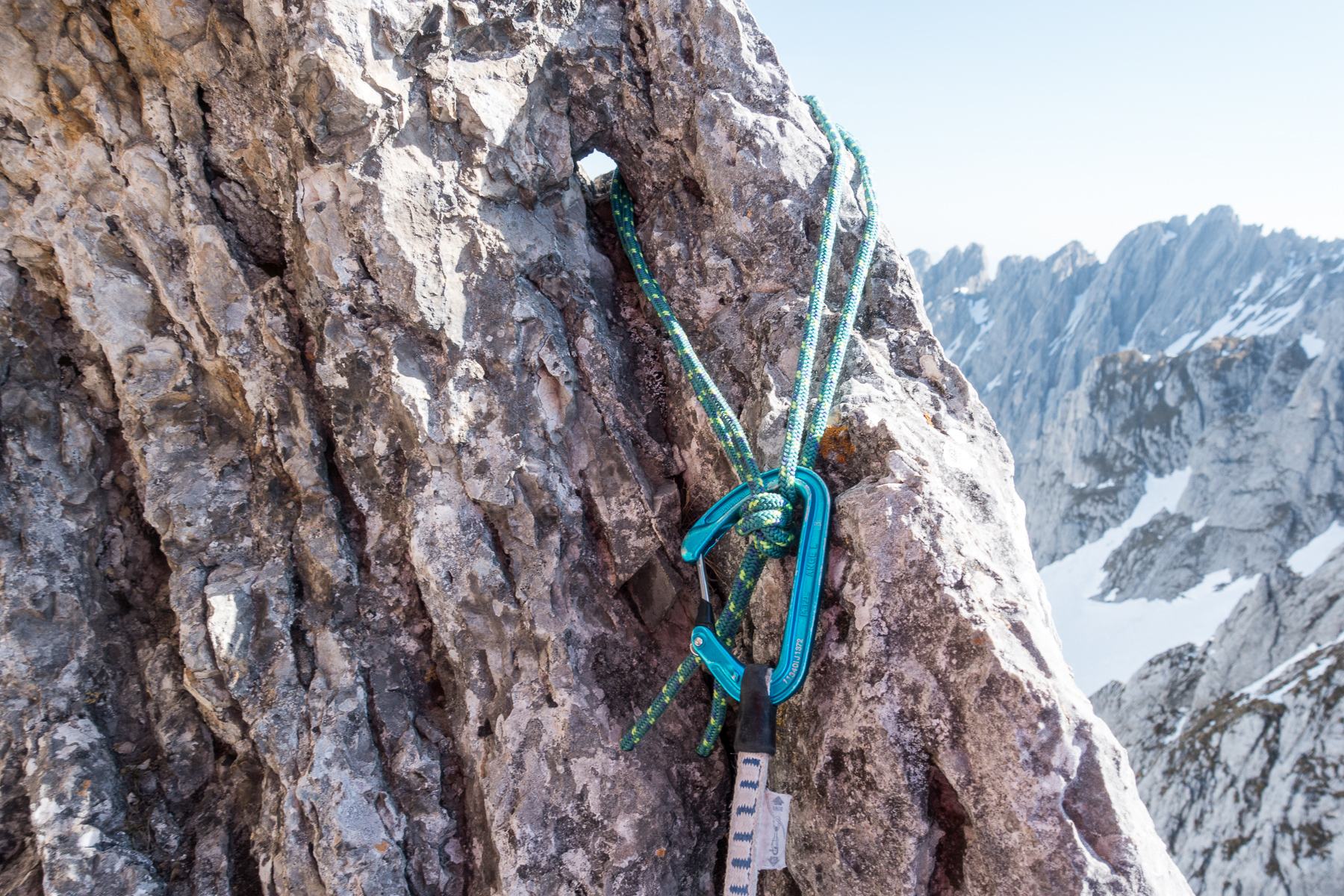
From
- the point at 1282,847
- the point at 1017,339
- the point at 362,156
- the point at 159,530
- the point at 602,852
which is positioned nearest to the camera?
the point at 602,852

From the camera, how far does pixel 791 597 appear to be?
294 centimetres

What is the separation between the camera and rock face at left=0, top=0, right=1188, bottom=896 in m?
3.27

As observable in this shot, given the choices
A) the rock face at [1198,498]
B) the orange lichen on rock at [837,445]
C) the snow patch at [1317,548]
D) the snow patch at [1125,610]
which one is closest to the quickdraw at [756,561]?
the orange lichen on rock at [837,445]

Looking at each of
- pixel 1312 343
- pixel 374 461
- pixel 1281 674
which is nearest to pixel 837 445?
pixel 374 461

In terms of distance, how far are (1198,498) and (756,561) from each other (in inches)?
3667

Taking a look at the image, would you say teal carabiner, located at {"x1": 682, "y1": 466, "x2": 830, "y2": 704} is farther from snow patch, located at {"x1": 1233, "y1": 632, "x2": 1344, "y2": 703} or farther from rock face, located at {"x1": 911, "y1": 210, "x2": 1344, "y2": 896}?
snow patch, located at {"x1": 1233, "y1": 632, "x2": 1344, "y2": 703}

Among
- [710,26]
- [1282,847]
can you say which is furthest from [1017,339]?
[710,26]

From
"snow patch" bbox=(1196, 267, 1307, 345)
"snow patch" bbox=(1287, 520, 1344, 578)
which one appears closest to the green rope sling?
"snow patch" bbox=(1287, 520, 1344, 578)

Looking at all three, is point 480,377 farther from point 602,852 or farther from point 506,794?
point 602,852

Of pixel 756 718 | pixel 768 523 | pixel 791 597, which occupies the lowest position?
pixel 756 718

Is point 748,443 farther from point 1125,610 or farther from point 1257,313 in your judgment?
point 1257,313

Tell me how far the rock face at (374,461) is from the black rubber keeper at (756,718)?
0.30 metres

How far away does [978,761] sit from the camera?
260 centimetres

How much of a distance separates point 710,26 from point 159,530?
4567 millimetres
